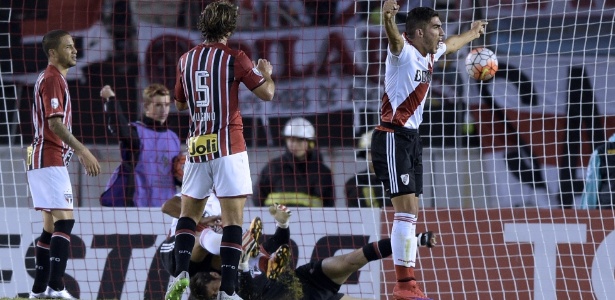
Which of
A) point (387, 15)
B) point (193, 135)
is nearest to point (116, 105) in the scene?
point (193, 135)

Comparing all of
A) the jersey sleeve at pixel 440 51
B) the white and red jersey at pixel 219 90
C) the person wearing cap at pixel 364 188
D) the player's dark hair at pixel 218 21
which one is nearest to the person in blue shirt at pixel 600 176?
the person wearing cap at pixel 364 188

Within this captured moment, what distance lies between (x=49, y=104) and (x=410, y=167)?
2.78 m

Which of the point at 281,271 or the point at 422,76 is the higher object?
the point at 422,76

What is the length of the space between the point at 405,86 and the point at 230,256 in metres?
1.78

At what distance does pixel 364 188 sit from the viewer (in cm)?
1150

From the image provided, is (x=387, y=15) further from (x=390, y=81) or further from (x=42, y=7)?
(x=42, y=7)

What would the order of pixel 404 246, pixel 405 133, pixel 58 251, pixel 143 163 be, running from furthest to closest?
1. pixel 143 163
2. pixel 58 251
3. pixel 405 133
4. pixel 404 246

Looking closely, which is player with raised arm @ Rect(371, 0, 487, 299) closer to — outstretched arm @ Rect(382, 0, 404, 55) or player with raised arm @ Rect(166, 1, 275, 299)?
outstretched arm @ Rect(382, 0, 404, 55)

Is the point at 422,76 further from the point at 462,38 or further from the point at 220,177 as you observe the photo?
the point at 220,177

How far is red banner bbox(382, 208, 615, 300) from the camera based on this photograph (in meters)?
10.4

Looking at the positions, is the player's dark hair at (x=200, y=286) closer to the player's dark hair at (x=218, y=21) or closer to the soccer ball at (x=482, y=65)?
the player's dark hair at (x=218, y=21)

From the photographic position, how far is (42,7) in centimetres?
1229

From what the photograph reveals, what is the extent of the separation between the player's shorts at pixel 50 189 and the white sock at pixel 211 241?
1.07m

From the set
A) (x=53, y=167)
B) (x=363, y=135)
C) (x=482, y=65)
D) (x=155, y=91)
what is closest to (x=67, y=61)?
(x=53, y=167)
